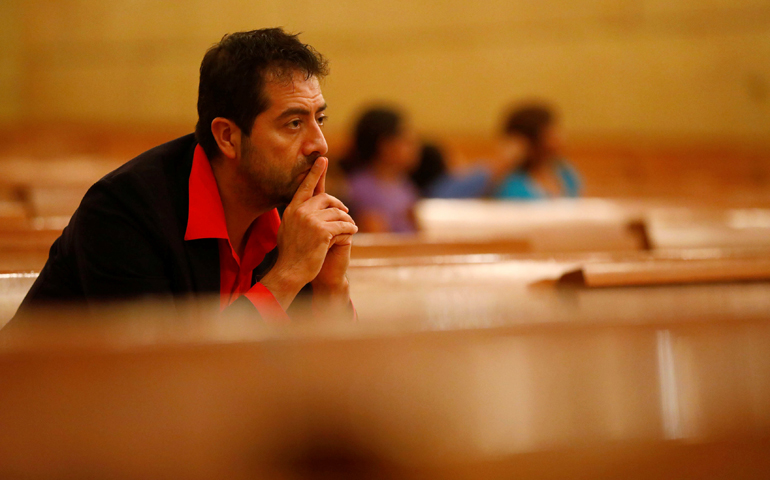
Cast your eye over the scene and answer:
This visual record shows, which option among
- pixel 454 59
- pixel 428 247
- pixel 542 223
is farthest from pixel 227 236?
pixel 454 59

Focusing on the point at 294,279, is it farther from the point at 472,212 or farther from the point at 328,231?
the point at 472,212

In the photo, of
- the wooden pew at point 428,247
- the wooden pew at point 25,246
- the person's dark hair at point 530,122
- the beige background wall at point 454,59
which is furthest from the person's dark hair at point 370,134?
the beige background wall at point 454,59

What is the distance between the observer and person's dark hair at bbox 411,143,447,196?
6.38 feet

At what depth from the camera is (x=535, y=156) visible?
5.13ft

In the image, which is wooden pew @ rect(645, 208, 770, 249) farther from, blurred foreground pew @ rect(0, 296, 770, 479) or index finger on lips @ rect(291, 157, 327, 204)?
blurred foreground pew @ rect(0, 296, 770, 479)

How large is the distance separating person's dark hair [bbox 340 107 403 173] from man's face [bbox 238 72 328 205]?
0.99 metres

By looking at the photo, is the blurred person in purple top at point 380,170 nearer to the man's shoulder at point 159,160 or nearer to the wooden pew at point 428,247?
the wooden pew at point 428,247

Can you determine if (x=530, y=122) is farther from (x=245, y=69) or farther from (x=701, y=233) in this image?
(x=245, y=69)

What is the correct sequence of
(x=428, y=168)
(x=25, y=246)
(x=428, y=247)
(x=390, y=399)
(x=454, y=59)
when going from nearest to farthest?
(x=390, y=399) → (x=25, y=246) → (x=428, y=247) → (x=428, y=168) → (x=454, y=59)

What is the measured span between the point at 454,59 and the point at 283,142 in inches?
89.2

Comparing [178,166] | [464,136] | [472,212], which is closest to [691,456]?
[178,166]

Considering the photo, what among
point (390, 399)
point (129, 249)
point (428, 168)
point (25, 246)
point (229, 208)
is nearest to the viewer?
point (390, 399)

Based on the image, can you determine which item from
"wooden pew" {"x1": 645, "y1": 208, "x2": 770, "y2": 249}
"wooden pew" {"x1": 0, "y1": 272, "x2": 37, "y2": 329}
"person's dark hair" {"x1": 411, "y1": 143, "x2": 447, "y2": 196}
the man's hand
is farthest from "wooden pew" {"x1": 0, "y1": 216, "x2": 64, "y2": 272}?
"person's dark hair" {"x1": 411, "y1": 143, "x2": 447, "y2": 196}

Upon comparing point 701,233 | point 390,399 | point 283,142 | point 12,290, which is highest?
point 701,233
